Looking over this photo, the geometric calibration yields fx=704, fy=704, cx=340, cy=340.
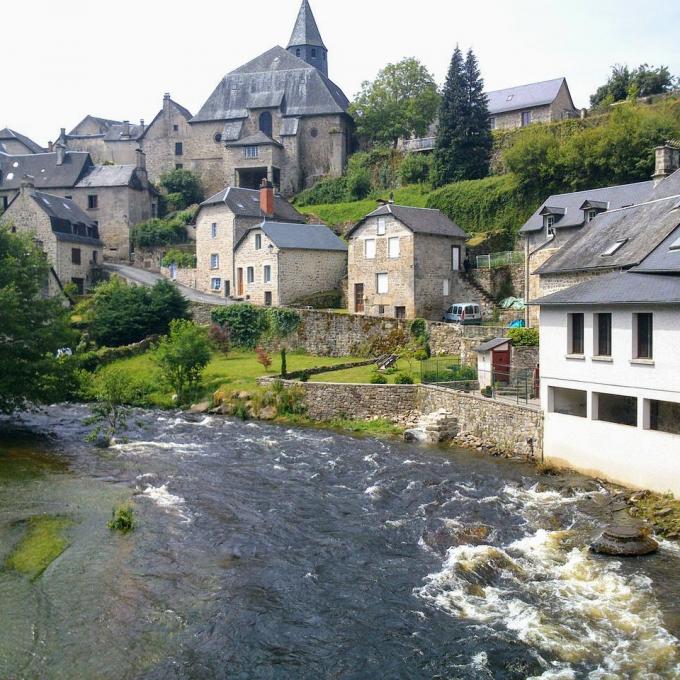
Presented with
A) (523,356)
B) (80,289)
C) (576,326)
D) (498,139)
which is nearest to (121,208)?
(80,289)

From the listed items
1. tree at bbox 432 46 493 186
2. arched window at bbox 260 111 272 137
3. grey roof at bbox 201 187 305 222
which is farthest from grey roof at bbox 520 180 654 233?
arched window at bbox 260 111 272 137

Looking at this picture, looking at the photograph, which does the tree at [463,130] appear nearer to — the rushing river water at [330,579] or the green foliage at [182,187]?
the green foliage at [182,187]

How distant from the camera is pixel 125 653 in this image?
430 inches

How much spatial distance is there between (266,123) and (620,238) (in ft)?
157

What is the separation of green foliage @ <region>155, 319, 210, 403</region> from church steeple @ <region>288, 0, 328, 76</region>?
5173 centimetres

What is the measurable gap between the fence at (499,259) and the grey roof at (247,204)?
1670 cm

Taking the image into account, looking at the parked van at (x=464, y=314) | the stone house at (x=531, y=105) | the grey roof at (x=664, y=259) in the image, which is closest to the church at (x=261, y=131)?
the stone house at (x=531, y=105)

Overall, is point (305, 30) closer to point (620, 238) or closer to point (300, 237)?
point (300, 237)

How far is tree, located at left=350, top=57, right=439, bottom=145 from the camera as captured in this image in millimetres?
62438

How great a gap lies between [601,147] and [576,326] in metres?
22.9

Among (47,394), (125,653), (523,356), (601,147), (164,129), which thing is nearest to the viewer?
(125,653)

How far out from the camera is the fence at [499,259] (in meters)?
40.5

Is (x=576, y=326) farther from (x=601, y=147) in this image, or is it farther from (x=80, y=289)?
(x=80, y=289)

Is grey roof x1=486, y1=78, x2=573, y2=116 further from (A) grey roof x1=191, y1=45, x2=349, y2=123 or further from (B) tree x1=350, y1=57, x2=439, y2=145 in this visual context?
(A) grey roof x1=191, y1=45, x2=349, y2=123
